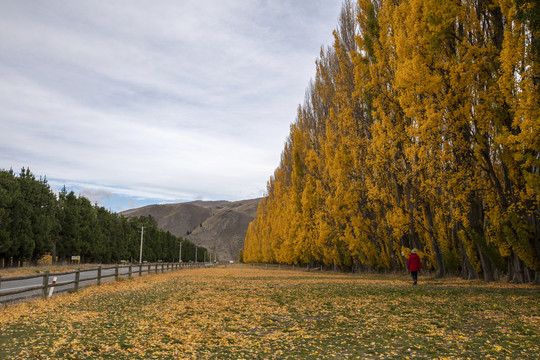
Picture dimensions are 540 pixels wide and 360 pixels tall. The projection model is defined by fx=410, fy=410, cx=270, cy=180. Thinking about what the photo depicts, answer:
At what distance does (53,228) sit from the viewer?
45438 mm

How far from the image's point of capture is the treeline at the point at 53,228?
3575 cm

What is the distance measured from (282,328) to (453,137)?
37.7 ft

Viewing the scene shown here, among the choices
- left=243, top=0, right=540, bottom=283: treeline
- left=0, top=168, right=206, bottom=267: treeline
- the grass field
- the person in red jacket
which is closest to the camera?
the grass field

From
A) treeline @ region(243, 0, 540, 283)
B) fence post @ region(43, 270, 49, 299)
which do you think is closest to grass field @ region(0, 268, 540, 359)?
fence post @ region(43, 270, 49, 299)

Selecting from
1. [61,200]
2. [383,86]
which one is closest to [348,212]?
[383,86]

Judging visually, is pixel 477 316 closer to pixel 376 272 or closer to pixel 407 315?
pixel 407 315

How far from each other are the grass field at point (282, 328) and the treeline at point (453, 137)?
149 inches

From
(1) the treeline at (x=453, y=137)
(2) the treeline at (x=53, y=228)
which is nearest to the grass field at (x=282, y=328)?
(1) the treeline at (x=453, y=137)

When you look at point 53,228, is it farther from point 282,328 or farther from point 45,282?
point 282,328

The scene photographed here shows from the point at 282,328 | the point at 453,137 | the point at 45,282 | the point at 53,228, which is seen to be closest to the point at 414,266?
the point at 453,137

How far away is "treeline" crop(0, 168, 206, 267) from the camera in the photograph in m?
35.8

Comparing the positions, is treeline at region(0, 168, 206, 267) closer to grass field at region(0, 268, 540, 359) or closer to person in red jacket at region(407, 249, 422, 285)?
grass field at region(0, 268, 540, 359)

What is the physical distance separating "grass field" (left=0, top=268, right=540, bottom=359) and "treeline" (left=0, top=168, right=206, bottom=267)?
27624mm

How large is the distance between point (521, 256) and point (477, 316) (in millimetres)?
6688
